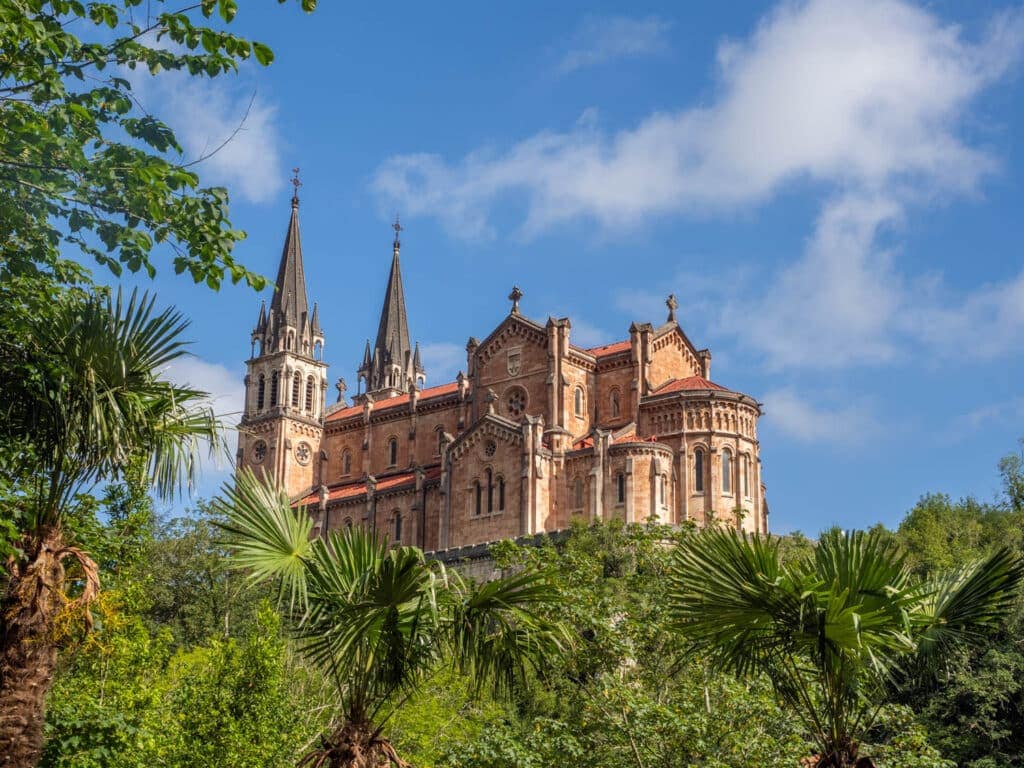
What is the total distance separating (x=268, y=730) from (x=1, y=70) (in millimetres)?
13447

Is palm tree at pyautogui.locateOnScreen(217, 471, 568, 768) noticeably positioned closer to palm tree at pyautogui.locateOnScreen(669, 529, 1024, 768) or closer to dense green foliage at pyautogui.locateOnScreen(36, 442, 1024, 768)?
palm tree at pyautogui.locateOnScreen(669, 529, 1024, 768)

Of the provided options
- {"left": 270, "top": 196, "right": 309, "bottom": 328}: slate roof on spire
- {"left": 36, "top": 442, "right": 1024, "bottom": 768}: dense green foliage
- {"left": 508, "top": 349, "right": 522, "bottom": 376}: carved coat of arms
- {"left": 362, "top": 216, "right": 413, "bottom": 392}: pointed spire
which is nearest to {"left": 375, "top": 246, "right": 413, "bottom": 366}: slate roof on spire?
{"left": 362, "top": 216, "right": 413, "bottom": 392}: pointed spire

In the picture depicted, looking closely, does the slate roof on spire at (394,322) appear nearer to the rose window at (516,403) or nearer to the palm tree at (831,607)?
the rose window at (516,403)

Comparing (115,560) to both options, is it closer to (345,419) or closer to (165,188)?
(165,188)

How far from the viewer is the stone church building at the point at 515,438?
5772 centimetres

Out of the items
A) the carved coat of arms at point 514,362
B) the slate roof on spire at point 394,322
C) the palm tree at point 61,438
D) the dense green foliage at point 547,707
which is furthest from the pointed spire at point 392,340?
the palm tree at point 61,438

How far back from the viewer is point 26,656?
12.1 meters

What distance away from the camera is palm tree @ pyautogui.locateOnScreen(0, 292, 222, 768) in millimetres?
12102

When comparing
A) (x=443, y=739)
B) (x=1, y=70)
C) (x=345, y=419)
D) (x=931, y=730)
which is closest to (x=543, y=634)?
(x=1, y=70)

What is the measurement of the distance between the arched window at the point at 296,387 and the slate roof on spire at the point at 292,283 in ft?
10.4

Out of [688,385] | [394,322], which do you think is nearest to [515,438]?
[688,385]

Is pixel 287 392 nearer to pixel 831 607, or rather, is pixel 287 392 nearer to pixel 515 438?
pixel 515 438

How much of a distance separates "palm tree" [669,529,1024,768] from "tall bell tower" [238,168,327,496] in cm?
6173

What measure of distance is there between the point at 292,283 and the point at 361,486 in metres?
14.9
